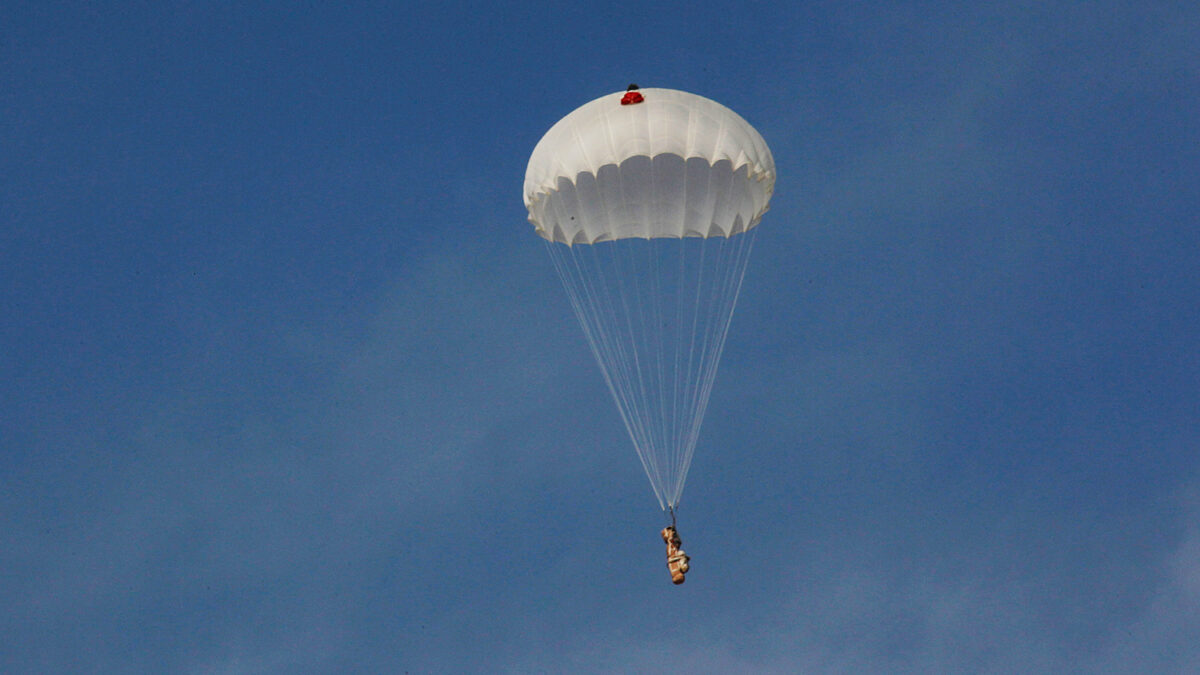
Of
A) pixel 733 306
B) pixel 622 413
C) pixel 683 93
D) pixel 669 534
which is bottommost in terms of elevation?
pixel 669 534

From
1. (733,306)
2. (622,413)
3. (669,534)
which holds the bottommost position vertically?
(669,534)

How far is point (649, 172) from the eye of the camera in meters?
43.2

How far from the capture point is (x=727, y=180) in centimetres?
4319

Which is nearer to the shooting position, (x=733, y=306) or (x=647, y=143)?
(x=647, y=143)

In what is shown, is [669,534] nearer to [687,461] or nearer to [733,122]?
[687,461]

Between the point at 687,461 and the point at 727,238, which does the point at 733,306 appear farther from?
the point at 687,461

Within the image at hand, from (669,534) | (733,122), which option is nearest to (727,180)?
(733,122)

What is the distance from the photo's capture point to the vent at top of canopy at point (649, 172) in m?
42.4

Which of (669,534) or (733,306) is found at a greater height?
(733,306)

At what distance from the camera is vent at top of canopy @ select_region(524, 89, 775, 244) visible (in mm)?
42375

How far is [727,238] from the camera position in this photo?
45.0m

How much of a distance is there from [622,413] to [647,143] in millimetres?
6262

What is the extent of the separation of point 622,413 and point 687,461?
201cm

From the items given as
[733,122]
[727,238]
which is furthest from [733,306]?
[733,122]
